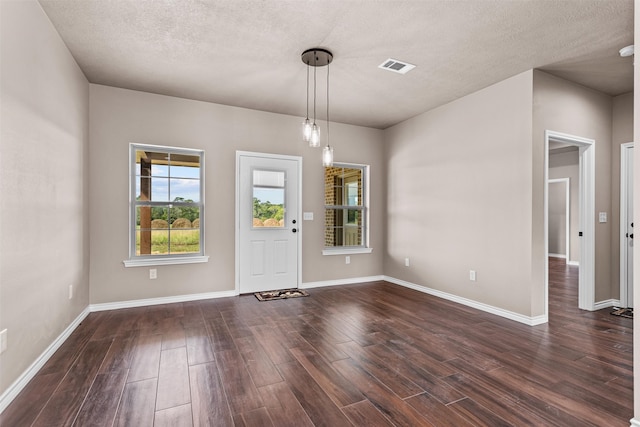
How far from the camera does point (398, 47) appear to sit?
304 cm

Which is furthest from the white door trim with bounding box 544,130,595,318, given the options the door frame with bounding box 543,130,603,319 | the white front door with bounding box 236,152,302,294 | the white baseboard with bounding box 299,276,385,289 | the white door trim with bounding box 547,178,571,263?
the white door trim with bounding box 547,178,571,263

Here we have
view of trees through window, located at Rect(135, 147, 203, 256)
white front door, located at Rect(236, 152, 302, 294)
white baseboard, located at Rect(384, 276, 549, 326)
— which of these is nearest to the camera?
white baseboard, located at Rect(384, 276, 549, 326)

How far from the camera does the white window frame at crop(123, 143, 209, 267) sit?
4094 millimetres

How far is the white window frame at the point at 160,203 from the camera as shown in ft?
13.4

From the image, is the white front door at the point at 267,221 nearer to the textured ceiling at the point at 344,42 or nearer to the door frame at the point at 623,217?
the textured ceiling at the point at 344,42

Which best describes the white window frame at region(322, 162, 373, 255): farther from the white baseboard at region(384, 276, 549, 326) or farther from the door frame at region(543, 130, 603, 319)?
the door frame at region(543, 130, 603, 319)

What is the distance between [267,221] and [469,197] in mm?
2821

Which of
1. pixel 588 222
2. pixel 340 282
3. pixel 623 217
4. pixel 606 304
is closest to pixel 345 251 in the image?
pixel 340 282

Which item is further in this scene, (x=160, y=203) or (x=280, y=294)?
(x=280, y=294)

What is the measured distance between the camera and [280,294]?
15.3ft

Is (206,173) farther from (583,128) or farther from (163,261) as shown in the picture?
(583,128)

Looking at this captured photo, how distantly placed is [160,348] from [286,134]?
3.38 m

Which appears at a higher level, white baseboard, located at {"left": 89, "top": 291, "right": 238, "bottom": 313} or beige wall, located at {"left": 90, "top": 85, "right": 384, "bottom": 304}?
beige wall, located at {"left": 90, "top": 85, "right": 384, "bottom": 304}

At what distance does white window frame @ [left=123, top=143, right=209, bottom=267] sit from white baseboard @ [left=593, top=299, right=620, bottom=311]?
496 centimetres
